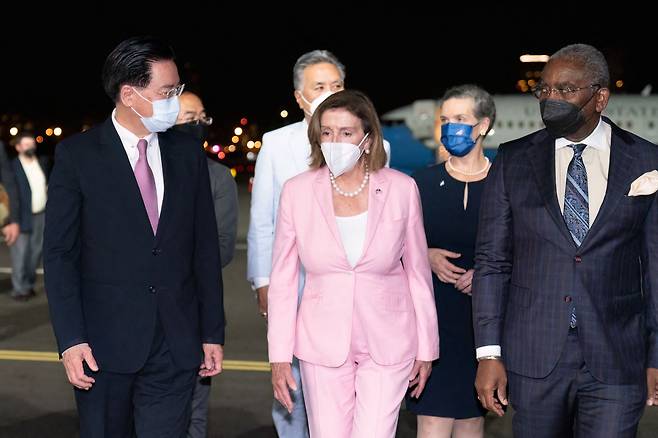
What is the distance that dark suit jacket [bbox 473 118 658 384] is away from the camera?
3.52m

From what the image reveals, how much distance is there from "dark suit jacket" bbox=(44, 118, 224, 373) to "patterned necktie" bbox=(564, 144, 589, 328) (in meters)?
1.52

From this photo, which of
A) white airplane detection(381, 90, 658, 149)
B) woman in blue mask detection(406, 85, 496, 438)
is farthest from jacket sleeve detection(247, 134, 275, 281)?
white airplane detection(381, 90, 658, 149)

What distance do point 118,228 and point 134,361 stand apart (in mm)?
526

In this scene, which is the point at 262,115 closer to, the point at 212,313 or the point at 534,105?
the point at 534,105

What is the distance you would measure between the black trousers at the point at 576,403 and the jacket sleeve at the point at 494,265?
0.25 metres

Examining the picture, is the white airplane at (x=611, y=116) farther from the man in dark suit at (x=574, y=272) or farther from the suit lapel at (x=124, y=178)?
the suit lapel at (x=124, y=178)

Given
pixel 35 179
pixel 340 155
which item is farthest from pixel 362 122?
pixel 35 179

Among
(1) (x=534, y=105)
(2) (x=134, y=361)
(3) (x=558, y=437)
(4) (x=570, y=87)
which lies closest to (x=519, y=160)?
(4) (x=570, y=87)

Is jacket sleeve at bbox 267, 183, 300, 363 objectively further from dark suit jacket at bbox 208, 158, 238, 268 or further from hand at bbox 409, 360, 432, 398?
dark suit jacket at bbox 208, 158, 238, 268

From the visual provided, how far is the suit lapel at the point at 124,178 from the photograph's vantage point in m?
3.67

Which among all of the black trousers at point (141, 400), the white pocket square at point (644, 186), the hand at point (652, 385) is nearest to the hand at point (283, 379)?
the black trousers at point (141, 400)

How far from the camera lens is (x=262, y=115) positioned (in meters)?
88.2

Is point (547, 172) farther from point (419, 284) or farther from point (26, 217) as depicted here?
point (26, 217)

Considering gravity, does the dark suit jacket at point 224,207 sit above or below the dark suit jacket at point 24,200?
above
